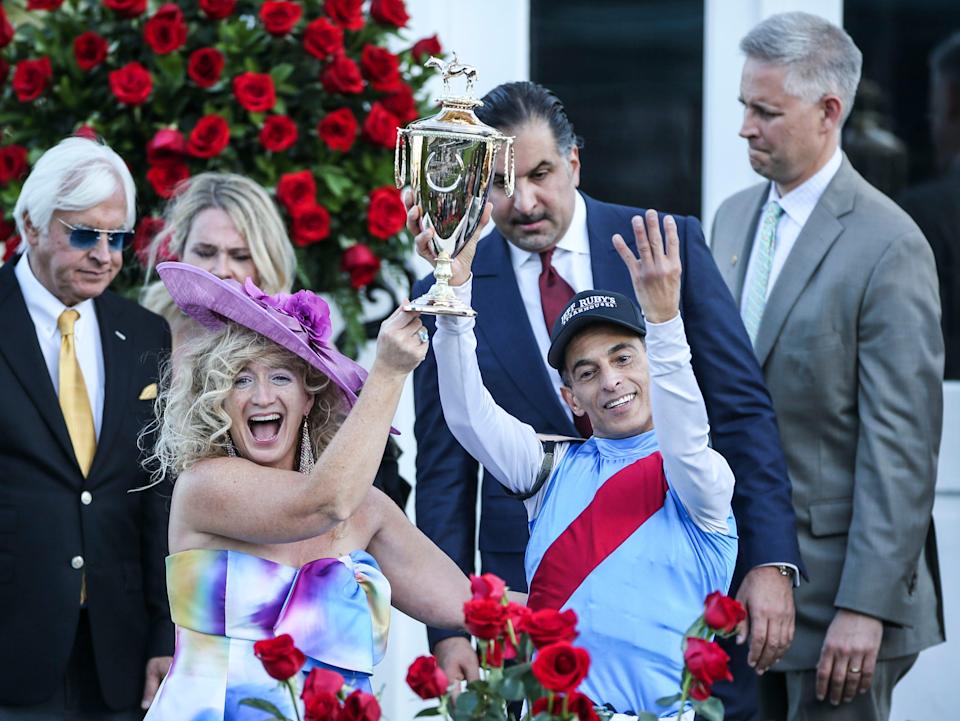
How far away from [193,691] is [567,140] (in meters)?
1.35

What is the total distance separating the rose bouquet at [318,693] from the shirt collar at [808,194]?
2106mm

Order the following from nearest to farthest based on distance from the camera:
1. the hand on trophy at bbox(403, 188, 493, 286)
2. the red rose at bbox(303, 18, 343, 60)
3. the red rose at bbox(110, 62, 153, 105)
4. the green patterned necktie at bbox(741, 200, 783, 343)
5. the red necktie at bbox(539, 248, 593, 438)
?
the hand on trophy at bbox(403, 188, 493, 286), the red necktie at bbox(539, 248, 593, 438), the green patterned necktie at bbox(741, 200, 783, 343), the red rose at bbox(110, 62, 153, 105), the red rose at bbox(303, 18, 343, 60)

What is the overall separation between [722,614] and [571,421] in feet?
4.27

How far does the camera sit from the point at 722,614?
1.80 metres

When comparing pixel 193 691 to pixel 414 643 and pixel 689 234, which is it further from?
pixel 414 643

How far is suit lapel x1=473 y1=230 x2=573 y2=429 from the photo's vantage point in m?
3.09

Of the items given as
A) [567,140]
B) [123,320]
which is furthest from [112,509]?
[567,140]

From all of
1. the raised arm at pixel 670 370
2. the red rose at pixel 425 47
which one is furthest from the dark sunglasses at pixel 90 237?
the raised arm at pixel 670 370

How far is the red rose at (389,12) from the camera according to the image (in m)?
4.21

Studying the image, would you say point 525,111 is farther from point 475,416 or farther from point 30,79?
point 30,79

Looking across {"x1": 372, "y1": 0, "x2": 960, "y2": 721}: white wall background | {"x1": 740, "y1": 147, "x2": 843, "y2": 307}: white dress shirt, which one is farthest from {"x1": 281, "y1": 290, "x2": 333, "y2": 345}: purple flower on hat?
{"x1": 372, "y1": 0, "x2": 960, "y2": 721}: white wall background

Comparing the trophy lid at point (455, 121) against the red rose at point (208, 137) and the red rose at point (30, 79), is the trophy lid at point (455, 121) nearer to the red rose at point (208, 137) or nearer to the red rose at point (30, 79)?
the red rose at point (208, 137)

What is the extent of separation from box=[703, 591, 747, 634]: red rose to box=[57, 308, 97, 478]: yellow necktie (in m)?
1.88

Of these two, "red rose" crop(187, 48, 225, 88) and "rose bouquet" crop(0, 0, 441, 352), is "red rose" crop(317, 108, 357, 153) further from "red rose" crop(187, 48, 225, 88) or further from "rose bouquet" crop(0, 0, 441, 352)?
"red rose" crop(187, 48, 225, 88)
